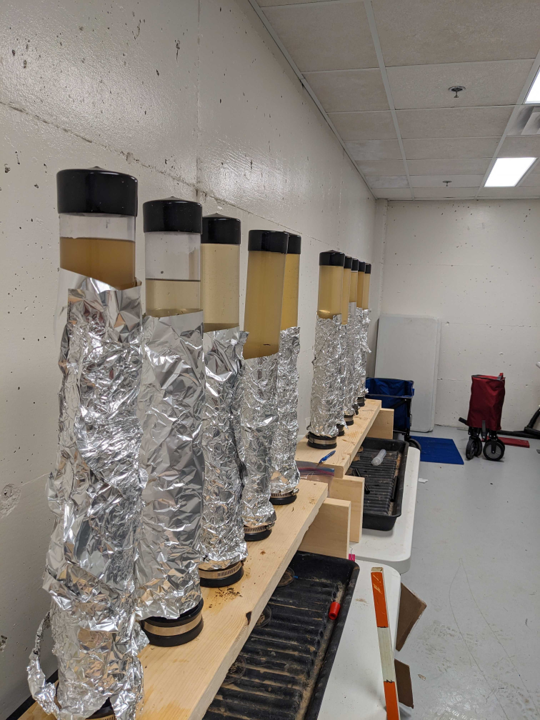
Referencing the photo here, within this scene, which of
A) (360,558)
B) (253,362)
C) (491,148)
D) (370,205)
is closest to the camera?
(253,362)

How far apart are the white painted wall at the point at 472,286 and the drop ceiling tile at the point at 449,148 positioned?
1.80 metres

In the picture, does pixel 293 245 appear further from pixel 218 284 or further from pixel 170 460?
pixel 170 460

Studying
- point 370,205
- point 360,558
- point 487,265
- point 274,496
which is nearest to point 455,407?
point 487,265

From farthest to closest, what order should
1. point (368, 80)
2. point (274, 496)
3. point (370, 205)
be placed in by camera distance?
point (370, 205) → point (368, 80) → point (274, 496)

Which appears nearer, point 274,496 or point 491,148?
point 274,496

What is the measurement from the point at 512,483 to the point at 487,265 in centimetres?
218

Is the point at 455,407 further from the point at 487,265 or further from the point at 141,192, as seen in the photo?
the point at 141,192

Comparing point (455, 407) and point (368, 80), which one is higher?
point (368, 80)

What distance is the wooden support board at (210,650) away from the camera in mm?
618

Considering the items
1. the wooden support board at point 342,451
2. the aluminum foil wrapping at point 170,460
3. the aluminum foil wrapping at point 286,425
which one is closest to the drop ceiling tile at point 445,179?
the wooden support board at point 342,451

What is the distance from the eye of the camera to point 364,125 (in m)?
2.72

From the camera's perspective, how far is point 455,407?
5.22 metres

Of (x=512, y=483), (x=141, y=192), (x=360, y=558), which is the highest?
(x=141, y=192)

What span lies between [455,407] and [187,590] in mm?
4935
